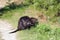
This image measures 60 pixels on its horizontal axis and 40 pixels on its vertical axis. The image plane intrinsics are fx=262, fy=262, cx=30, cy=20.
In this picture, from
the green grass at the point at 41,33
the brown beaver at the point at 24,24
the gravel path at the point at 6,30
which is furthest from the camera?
the brown beaver at the point at 24,24

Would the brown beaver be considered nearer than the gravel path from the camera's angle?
No

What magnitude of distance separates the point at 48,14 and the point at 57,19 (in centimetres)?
53

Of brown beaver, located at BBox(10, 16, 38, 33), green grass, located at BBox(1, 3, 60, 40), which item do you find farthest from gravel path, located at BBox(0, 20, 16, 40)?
brown beaver, located at BBox(10, 16, 38, 33)

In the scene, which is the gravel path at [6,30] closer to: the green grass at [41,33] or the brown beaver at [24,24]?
the green grass at [41,33]

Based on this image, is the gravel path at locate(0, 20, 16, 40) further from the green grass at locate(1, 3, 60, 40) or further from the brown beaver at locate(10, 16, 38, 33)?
the brown beaver at locate(10, 16, 38, 33)

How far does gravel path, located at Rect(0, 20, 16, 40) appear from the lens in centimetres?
1090

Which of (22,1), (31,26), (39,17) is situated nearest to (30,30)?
(31,26)

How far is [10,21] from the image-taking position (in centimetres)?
1339

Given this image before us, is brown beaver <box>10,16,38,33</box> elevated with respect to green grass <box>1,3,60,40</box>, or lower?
elevated

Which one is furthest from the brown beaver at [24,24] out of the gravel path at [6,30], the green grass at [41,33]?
the gravel path at [6,30]

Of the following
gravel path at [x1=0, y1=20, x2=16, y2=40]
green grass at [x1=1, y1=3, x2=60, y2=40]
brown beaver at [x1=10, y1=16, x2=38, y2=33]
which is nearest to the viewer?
green grass at [x1=1, y1=3, x2=60, y2=40]

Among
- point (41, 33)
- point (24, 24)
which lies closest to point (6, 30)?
point (24, 24)

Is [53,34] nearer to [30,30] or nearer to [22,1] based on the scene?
[30,30]

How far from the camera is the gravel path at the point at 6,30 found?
10.9 meters
